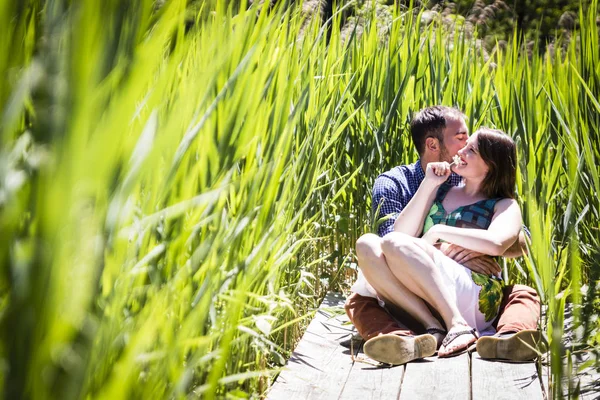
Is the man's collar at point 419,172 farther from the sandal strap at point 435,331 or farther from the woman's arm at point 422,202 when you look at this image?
the sandal strap at point 435,331

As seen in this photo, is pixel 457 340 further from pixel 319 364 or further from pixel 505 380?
pixel 319 364

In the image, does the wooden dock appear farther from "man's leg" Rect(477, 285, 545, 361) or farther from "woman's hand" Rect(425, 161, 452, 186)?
"woman's hand" Rect(425, 161, 452, 186)

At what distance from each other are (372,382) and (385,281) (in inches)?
22.8

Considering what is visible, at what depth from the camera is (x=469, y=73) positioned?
3.61m

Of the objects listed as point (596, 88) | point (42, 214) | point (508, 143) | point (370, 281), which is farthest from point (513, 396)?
point (42, 214)

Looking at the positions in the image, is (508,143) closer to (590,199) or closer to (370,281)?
(590,199)

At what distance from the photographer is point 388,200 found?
116 inches

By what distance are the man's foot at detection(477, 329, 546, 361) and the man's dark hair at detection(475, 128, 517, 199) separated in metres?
0.68

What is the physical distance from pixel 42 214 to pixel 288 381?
5.08ft

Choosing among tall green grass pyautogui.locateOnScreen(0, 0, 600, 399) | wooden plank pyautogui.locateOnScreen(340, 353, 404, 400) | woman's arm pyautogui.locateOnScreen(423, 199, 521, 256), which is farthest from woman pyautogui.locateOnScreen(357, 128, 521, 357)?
tall green grass pyautogui.locateOnScreen(0, 0, 600, 399)

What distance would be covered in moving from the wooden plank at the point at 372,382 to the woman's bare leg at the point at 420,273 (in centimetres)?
32

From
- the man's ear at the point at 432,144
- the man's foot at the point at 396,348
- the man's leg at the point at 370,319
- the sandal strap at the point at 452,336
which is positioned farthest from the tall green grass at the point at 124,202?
the man's ear at the point at 432,144

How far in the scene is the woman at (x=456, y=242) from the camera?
2570 millimetres

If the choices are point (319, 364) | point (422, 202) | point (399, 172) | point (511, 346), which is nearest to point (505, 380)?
point (511, 346)
